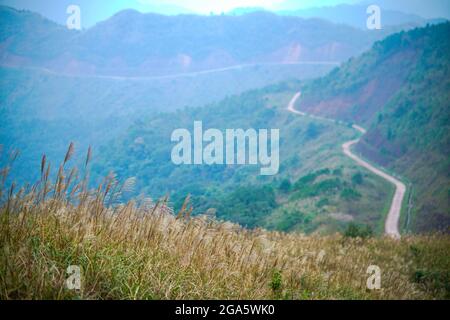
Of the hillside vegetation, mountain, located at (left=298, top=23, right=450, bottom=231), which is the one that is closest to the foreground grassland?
the hillside vegetation

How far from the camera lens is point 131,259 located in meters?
3.83

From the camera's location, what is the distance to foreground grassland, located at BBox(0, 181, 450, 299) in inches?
130

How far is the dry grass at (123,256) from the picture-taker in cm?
334

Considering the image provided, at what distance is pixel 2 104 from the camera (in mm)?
151500

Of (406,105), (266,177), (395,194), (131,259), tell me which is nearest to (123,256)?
(131,259)

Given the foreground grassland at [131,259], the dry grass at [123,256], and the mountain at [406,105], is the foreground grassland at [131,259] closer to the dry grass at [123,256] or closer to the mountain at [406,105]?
the dry grass at [123,256]

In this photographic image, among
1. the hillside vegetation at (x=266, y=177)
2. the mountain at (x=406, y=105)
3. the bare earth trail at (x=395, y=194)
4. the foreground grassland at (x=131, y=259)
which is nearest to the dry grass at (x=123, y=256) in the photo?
the foreground grassland at (x=131, y=259)

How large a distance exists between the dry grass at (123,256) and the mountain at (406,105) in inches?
1339

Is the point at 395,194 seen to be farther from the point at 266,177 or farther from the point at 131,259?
the point at 131,259

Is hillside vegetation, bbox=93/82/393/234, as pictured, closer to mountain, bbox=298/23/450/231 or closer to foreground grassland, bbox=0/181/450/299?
foreground grassland, bbox=0/181/450/299

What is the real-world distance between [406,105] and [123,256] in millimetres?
74272
